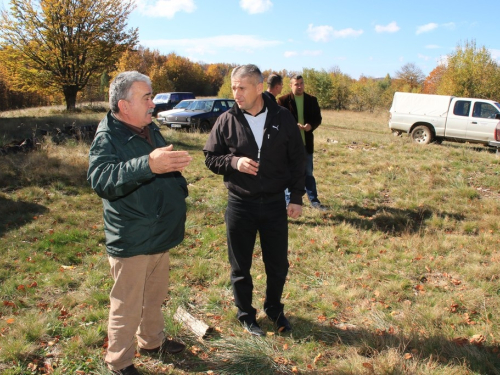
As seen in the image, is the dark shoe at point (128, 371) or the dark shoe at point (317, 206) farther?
the dark shoe at point (317, 206)

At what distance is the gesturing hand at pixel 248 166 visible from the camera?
2.84 m

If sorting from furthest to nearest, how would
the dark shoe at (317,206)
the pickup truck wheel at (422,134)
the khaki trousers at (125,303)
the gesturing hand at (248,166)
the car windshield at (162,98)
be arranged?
the car windshield at (162,98)
the pickup truck wheel at (422,134)
the dark shoe at (317,206)
the gesturing hand at (248,166)
the khaki trousers at (125,303)

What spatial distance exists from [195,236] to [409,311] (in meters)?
3.16

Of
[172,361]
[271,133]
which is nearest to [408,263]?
[271,133]

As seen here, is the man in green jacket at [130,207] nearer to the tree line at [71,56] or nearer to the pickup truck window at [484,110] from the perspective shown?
the pickup truck window at [484,110]

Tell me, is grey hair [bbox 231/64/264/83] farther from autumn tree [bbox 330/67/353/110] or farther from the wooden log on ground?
autumn tree [bbox 330/67/353/110]

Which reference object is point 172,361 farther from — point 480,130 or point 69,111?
point 69,111

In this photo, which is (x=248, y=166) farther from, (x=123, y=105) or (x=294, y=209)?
(x=123, y=105)

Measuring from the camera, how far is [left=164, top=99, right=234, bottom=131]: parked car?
55.0 ft

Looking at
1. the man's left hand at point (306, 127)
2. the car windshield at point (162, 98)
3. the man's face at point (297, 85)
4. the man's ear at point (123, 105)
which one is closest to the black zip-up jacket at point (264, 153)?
the man's ear at point (123, 105)

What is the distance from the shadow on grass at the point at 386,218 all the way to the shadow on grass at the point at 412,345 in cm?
270

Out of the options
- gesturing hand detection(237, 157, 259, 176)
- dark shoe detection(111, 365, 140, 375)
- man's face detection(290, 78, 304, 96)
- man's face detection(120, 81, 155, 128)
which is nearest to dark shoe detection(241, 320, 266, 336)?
dark shoe detection(111, 365, 140, 375)

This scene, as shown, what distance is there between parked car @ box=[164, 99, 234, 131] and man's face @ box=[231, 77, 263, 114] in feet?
44.2

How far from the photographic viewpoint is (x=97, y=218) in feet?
21.1
